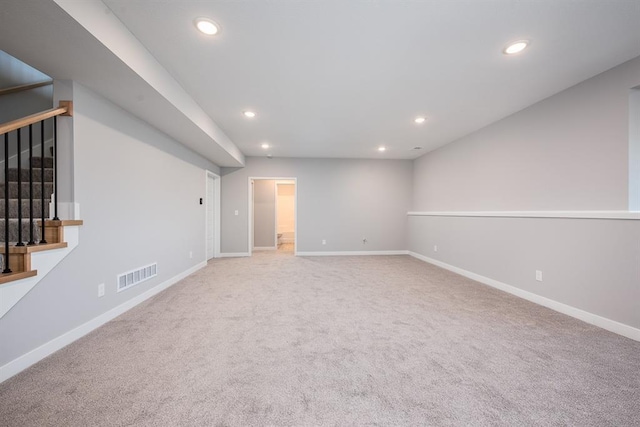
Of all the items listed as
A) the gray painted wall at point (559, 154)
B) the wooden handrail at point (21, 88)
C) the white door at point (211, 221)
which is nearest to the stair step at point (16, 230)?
the wooden handrail at point (21, 88)

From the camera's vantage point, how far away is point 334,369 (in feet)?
5.68

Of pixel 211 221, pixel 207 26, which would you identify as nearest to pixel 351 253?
pixel 211 221

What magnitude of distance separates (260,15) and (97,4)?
1038 millimetres

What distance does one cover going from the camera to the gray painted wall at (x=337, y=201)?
239 inches

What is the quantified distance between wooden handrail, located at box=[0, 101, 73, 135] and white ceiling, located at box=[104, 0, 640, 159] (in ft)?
2.82

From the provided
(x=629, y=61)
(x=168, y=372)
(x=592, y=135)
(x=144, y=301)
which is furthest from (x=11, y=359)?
(x=629, y=61)

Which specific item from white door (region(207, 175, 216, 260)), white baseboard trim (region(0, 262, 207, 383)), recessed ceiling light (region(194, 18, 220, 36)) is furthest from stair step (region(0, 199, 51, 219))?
white door (region(207, 175, 216, 260))

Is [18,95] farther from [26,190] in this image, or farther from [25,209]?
[25,209]

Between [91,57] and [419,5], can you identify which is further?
[91,57]

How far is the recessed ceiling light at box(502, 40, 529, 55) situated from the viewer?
1978mm

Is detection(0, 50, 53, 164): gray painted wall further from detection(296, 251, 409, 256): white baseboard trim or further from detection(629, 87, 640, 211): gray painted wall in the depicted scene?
detection(629, 87, 640, 211): gray painted wall

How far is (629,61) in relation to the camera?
7.29 ft

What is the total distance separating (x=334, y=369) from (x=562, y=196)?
3168 mm

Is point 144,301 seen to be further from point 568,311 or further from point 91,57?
point 568,311
